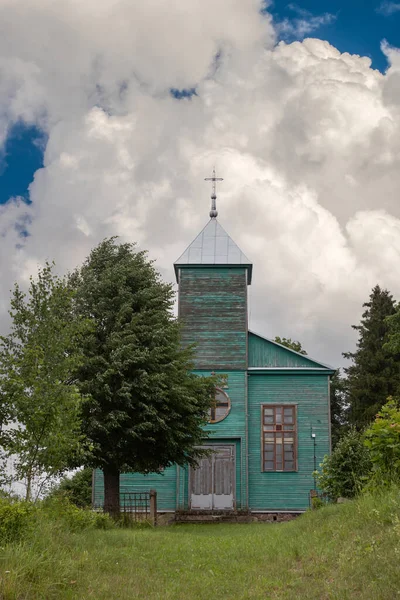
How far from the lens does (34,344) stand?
13328mm

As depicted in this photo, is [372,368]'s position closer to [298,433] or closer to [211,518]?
[298,433]

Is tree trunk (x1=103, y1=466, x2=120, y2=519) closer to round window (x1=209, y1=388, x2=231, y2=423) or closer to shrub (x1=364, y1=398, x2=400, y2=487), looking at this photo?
round window (x1=209, y1=388, x2=231, y2=423)

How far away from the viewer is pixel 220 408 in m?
28.0

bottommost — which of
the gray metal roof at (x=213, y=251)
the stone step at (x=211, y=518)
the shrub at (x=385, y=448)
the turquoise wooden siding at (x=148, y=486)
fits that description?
the stone step at (x=211, y=518)

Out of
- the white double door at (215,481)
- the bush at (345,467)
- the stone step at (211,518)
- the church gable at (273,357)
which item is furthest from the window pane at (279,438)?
the bush at (345,467)

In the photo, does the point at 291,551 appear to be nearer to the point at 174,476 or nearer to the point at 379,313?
the point at 174,476

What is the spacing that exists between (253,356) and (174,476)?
563cm

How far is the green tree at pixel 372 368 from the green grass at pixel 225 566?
26.9 meters

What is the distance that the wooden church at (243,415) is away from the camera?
27297 mm

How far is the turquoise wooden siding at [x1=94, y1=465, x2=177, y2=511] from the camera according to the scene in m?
27.4

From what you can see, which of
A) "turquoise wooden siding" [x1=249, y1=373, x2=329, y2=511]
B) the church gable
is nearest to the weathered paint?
"turquoise wooden siding" [x1=249, y1=373, x2=329, y2=511]

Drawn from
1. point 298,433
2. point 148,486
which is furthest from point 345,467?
point 148,486

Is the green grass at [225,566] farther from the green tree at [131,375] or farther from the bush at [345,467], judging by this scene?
the green tree at [131,375]

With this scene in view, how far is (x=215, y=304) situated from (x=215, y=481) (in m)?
6.92
